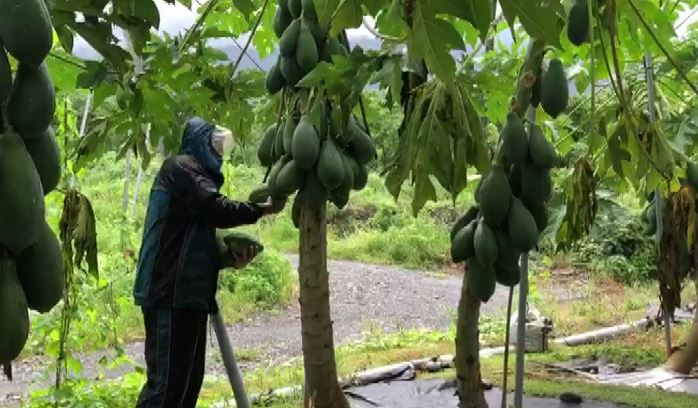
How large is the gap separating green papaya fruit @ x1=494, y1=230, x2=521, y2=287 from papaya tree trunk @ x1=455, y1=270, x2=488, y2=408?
0.09 meters

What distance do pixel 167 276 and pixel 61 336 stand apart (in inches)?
18.9

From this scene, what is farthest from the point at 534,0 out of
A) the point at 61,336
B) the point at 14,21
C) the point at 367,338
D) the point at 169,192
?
the point at 367,338

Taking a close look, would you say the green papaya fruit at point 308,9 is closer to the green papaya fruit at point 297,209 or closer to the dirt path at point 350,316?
the green papaya fruit at point 297,209

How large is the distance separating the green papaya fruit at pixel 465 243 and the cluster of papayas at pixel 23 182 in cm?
153

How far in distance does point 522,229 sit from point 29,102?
1.50 m

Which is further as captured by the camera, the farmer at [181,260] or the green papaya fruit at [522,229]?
the farmer at [181,260]

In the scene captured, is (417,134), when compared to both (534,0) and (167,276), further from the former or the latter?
(167,276)

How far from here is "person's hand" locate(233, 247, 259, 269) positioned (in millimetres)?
3588

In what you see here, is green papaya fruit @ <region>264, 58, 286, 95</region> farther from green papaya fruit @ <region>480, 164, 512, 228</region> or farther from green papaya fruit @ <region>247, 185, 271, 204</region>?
green papaya fruit @ <region>480, 164, 512, 228</region>

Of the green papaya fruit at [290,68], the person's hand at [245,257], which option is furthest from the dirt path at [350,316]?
the green papaya fruit at [290,68]

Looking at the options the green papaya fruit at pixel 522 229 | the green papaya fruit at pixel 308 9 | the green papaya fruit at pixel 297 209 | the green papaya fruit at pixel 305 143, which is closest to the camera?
the green papaya fruit at pixel 522 229

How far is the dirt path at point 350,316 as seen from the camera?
21.9 ft

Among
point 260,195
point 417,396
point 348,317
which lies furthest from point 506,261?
point 348,317

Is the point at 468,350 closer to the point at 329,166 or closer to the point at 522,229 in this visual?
the point at 522,229
